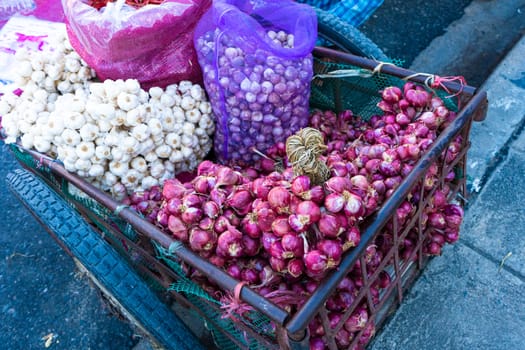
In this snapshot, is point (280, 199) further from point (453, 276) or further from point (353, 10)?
point (353, 10)

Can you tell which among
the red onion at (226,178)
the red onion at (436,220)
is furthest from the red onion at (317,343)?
the red onion at (436,220)

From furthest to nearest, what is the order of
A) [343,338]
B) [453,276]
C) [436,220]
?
[453,276]
[436,220]
[343,338]

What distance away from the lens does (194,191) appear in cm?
155

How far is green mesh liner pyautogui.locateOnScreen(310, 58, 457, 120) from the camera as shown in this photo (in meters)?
2.01

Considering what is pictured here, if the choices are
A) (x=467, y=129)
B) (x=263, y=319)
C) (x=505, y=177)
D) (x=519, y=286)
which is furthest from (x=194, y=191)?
(x=505, y=177)

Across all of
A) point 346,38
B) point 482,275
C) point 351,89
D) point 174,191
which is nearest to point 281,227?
point 174,191

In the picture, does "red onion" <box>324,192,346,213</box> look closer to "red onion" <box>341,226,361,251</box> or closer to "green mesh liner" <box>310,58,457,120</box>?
"red onion" <box>341,226,361,251</box>

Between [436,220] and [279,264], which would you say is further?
[436,220]

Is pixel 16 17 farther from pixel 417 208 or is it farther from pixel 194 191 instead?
pixel 417 208

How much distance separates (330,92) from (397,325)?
46.0 inches

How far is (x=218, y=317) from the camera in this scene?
1.60 m

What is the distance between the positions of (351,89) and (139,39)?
1.01 metres

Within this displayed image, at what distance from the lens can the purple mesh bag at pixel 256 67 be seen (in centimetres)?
182

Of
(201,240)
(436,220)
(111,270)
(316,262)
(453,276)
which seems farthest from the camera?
(453,276)
